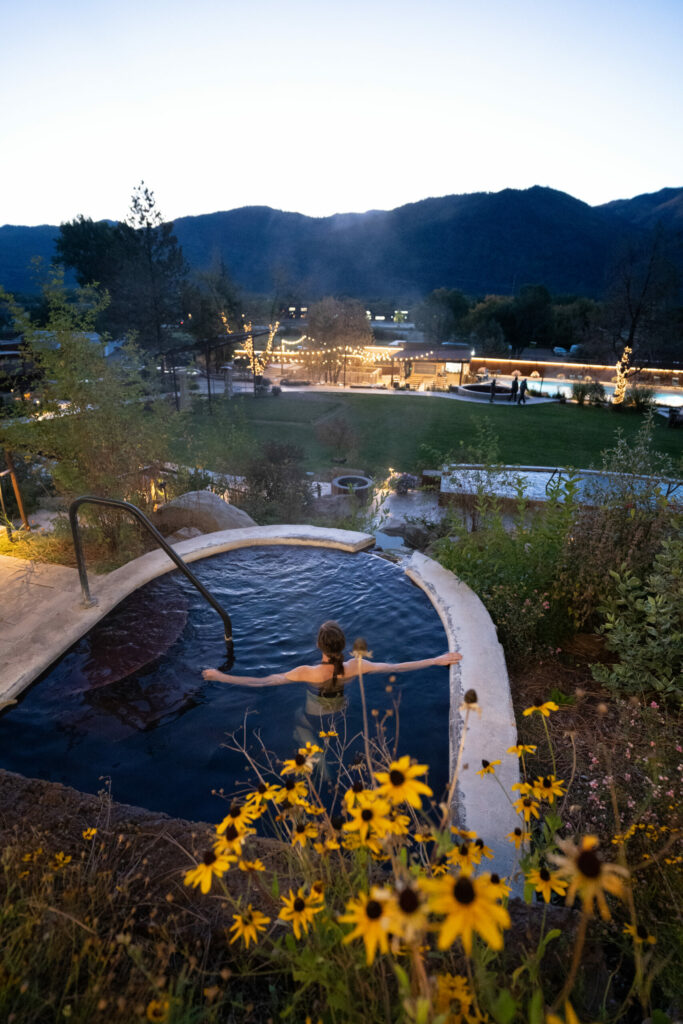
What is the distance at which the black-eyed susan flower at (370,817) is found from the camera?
122 cm

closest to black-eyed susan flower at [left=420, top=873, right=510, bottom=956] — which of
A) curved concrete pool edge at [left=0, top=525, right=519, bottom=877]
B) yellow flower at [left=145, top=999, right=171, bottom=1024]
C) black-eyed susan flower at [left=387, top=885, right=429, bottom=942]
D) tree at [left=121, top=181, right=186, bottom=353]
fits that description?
black-eyed susan flower at [left=387, top=885, right=429, bottom=942]

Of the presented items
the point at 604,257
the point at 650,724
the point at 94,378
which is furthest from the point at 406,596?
the point at 604,257

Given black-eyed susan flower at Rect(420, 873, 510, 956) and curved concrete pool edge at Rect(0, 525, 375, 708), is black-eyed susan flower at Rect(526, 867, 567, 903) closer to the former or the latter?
black-eyed susan flower at Rect(420, 873, 510, 956)

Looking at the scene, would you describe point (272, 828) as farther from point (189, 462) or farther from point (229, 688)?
point (189, 462)

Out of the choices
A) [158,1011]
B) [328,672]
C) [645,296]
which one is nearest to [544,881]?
[158,1011]

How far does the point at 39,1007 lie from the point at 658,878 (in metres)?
2.28

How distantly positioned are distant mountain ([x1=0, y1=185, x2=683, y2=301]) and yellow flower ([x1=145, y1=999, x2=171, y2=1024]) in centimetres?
8831

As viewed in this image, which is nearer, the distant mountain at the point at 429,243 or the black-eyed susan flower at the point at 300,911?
the black-eyed susan flower at the point at 300,911

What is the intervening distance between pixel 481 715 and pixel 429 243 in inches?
4570

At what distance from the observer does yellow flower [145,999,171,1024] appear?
1.26 metres

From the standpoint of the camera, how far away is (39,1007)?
4.92 ft

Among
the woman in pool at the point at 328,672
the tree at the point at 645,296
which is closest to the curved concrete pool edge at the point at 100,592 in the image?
the woman in pool at the point at 328,672

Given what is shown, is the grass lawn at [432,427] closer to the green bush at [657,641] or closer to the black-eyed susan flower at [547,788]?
the green bush at [657,641]

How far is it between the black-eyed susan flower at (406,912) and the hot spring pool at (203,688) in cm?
222
